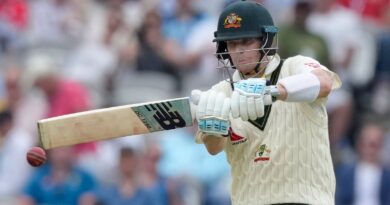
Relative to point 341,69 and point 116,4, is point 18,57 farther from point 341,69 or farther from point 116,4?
point 341,69

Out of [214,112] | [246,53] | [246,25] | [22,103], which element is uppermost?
[246,25]

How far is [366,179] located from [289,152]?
393 centimetres

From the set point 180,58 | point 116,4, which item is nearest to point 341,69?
point 180,58

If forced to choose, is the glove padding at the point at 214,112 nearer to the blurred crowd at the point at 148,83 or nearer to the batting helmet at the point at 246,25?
the batting helmet at the point at 246,25

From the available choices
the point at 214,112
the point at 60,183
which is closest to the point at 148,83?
the point at 60,183

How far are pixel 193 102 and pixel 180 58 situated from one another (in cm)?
569

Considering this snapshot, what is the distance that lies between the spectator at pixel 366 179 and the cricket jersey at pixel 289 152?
3.75m

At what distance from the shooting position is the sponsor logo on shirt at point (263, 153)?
6246mm

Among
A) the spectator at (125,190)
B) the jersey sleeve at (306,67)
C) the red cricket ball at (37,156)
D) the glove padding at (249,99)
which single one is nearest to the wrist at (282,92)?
the glove padding at (249,99)

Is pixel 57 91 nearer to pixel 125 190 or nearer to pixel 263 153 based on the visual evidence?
pixel 125 190

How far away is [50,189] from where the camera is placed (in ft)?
33.5

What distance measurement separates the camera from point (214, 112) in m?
5.90

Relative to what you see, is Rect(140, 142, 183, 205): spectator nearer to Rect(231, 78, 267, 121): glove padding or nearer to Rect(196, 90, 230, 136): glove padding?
Rect(196, 90, 230, 136): glove padding

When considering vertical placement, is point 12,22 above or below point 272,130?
below
